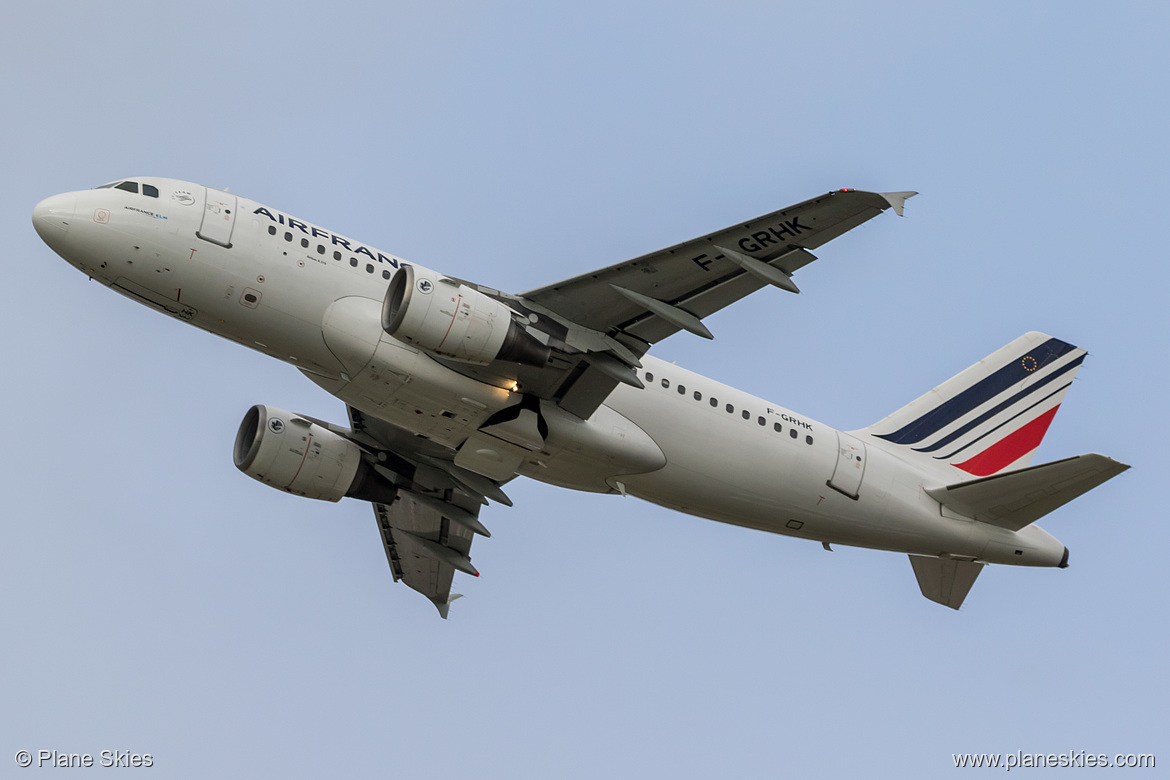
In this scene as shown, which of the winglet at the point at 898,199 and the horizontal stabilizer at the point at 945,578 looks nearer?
the winglet at the point at 898,199

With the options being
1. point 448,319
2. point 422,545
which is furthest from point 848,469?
point 422,545

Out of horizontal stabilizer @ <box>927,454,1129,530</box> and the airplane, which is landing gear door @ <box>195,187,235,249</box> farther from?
horizontal stabilizer @ <box>927,454,1129,530</box>

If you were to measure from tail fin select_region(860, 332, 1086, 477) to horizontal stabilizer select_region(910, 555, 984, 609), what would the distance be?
2584 mm

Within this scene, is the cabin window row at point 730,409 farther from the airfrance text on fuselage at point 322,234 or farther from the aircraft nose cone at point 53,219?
the aircraft nose cone at point 53,219

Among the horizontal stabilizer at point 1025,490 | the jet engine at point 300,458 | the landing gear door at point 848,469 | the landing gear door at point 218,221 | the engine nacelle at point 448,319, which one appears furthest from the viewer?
the jet engine at point 300,458

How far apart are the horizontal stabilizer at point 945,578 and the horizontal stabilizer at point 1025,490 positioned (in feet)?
8.11

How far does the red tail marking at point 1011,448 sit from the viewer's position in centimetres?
3234

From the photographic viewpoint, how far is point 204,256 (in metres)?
25.1

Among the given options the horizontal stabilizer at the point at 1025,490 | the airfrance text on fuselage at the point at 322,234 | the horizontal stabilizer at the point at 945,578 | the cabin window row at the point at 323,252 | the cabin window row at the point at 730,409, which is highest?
the airfrance text on fuselage at the point at 322,234

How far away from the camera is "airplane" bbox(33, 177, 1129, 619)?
24.6 m

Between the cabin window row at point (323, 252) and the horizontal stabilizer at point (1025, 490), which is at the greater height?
the cabin window row at point (323, 252)

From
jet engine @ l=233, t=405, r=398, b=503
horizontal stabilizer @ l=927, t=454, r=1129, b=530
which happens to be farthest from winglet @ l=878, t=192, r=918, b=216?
jet engine @ l=233, t=405, r=398, b=503

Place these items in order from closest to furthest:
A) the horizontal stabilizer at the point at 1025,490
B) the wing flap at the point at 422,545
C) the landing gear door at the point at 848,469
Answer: the horizontal stabilizer at the point at 1025,490, the landing gear door at the point at 848,469, the wing flap at the point at 422,545

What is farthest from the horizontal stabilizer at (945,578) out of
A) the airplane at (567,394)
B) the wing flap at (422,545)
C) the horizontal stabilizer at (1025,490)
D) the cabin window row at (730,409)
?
the wing flap at (422,545)
